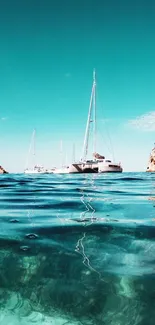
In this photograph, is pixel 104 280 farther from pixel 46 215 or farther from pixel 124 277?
pixel 46 215

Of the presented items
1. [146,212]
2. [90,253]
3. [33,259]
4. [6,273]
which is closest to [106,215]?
[146,212]

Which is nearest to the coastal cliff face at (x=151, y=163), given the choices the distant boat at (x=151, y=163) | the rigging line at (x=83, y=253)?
the distant boat at (x=151, y=163)

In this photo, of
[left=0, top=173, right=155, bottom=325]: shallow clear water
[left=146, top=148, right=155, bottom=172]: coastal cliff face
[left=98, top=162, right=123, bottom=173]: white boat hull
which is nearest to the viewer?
[left=0, top=173, right=155, bottom=325]: shallow clear water

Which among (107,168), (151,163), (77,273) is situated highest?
(151,163)

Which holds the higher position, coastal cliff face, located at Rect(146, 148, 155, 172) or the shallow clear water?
coastal cliff face, located at Rect(146, 148, 155, 172)

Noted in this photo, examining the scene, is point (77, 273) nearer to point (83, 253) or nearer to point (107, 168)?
point (83, 253)

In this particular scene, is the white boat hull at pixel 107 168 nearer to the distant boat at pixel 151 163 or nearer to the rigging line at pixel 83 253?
the distant boat at pixel 151 163

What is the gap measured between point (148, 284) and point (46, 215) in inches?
109

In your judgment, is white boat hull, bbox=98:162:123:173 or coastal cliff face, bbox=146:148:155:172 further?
coastal cliff face, bbox=146:148:155:172

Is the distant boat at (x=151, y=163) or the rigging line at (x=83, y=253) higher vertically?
the distant boat at (x=151, y=163)

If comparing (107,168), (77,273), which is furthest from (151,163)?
(77,273)

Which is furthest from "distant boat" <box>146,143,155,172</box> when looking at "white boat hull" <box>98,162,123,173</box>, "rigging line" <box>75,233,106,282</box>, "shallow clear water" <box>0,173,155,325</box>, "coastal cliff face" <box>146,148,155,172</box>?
"rigging line" <box>75,233,106,282</box>

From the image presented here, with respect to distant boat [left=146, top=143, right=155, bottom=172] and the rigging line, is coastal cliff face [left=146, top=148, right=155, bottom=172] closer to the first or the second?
distant boat [left=146, top=143, right=155, bottom=172]

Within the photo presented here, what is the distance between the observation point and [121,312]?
183cm
